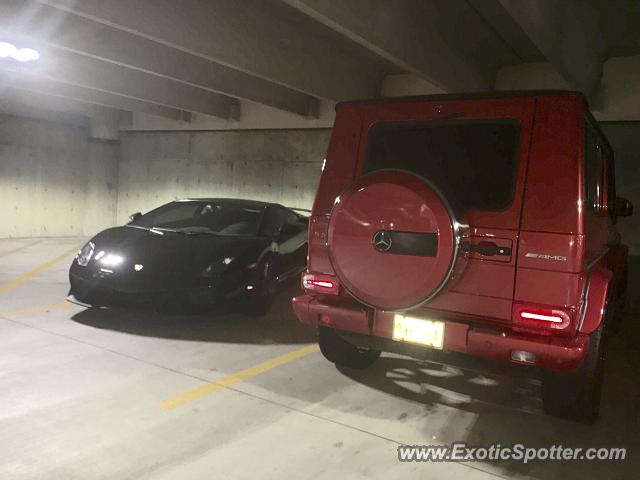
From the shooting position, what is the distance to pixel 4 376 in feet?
11.4

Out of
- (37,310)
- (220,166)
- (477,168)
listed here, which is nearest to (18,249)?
(220,166)

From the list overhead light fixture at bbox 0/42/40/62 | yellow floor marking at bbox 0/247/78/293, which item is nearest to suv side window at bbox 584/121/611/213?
yellow floor marking at bbox 0/247/78/293

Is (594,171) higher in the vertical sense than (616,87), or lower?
lower

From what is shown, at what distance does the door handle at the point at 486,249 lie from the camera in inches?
111

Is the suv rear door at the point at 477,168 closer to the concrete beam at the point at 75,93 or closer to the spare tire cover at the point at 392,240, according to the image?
the spare tire cover at the point at 392,240

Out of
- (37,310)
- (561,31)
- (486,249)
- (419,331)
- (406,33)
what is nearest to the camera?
(486,249)

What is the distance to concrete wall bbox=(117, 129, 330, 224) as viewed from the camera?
10440 millimetres

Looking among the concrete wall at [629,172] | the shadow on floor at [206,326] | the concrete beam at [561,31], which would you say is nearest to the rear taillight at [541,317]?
the shadow on floor at [206,326]

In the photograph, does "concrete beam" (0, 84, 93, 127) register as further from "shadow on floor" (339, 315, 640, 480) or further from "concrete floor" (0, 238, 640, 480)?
"shadow on floor" (339, 315, 640, 480)

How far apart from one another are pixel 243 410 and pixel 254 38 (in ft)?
17.3

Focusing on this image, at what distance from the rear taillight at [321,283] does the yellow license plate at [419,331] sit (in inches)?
19.7

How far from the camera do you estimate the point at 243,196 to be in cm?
1131

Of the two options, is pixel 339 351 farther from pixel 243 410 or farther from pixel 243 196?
pixel 243 196

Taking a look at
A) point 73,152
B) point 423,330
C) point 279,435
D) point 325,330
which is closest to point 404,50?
point 325,330
